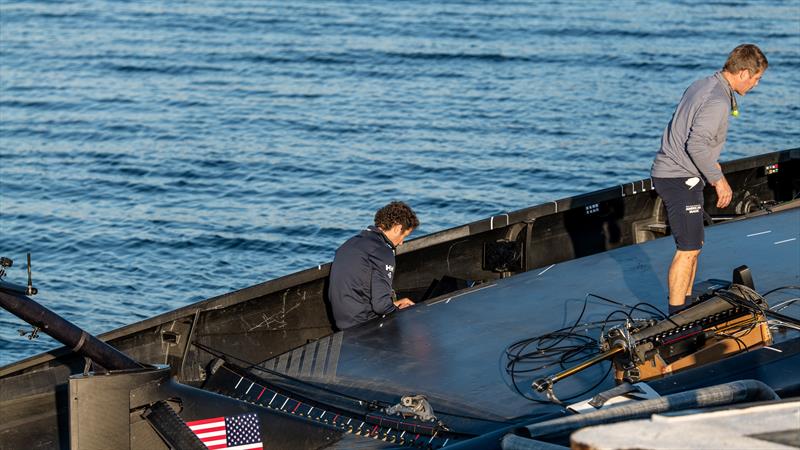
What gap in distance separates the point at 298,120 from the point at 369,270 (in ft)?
46.3

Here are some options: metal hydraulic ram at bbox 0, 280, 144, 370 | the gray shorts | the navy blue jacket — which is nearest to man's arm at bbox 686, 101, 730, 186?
the gray shorts

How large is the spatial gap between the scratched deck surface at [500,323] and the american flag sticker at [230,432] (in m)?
0.93

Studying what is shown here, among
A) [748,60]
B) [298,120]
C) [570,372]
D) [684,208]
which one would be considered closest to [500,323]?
[684,208]

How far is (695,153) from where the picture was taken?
8.01 meters

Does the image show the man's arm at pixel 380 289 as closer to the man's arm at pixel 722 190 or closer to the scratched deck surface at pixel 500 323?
the scratched deck surface at pixel 500 323

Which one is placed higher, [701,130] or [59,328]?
[701,130]

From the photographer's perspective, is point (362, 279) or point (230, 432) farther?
point (362, 279)

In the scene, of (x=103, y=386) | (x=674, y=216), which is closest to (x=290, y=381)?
(x=103, y=386)

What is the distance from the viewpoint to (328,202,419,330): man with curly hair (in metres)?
8.59

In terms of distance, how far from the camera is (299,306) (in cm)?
920

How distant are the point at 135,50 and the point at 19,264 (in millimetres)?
12485

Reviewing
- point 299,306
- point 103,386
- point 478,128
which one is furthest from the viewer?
point 478,128

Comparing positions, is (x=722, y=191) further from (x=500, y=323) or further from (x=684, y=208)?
(x=500, y=323)

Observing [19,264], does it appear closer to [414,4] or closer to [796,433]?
[796,433]
